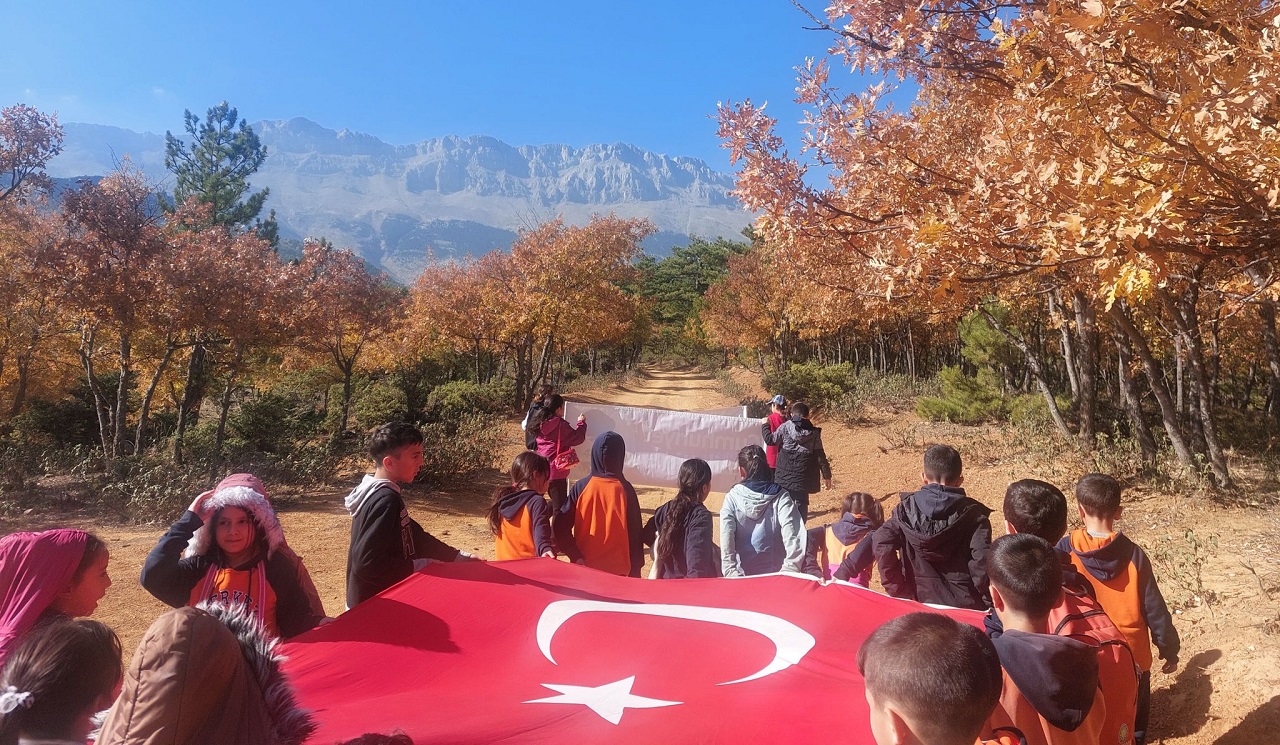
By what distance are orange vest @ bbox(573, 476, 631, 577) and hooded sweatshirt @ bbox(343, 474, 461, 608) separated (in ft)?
4.51

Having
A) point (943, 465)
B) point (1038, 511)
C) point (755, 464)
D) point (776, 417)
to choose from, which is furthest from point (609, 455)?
point (776, 417)

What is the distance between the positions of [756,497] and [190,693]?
354 cm

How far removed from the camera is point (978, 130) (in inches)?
260

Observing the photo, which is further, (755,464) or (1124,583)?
(755,464)

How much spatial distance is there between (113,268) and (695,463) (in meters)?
10.9

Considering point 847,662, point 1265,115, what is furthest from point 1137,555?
point 1265,115

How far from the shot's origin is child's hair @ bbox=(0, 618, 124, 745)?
5.41ft

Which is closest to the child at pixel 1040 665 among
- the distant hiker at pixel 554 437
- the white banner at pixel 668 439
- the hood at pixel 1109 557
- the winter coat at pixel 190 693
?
the hood at pixel 1109 557

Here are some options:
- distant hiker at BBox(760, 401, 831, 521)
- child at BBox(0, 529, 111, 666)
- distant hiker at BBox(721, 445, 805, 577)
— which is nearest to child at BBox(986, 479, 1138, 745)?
distant hiker at BBox(721, 445, 805, 577)

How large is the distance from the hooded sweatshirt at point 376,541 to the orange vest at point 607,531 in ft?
4.51

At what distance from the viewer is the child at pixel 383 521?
130 inches

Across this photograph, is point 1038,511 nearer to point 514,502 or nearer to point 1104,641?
point 1104,641

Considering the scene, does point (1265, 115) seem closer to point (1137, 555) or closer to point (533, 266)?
point (1137, 555)

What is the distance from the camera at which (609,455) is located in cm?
450
